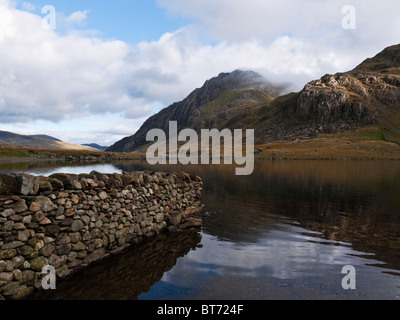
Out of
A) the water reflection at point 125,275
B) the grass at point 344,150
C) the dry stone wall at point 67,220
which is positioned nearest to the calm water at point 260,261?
the water reflection at point 125,275

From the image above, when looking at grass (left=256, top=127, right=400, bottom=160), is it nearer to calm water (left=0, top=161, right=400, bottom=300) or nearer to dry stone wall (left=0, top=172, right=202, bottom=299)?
calm water (left=0, top=161, right=400, bottom=300)

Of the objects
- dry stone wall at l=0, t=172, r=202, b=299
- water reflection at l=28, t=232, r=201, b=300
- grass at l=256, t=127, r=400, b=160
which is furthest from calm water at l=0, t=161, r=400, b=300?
grass at l=256, t=127, r=400, b=160

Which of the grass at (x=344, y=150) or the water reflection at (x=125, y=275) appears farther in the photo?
the grass at (x=344, y=150)

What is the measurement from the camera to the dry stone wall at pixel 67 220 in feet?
29.3

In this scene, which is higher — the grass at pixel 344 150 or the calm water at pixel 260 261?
the grass at pixel 344 150

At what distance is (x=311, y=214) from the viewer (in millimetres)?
22312

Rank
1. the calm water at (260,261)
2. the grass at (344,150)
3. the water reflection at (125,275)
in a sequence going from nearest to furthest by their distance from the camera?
the water reflection at (125,275), the calm water at (260,261), the grass at (344,150)

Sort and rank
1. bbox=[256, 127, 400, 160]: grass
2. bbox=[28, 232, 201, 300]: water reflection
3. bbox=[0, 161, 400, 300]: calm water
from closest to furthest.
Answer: bbox=[28, 232, 201, 300]: water reflection
bbox=[0, 161, 400, 300]: calm water
bbox=[256, 127, 400, 160]: grass

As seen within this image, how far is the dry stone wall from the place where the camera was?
892cm

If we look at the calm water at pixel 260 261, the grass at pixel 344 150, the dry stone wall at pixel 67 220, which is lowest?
the calm water at pixel 260 261

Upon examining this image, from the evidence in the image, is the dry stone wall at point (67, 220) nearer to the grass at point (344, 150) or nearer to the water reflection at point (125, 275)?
the water reflection at point (125, 275)
